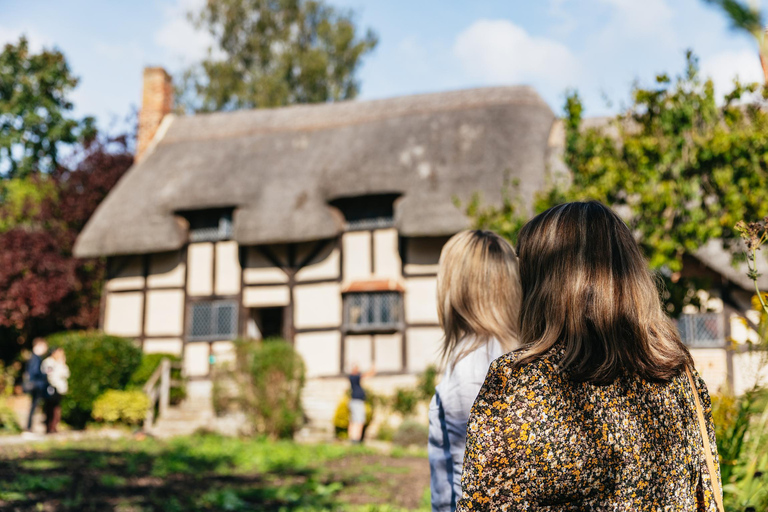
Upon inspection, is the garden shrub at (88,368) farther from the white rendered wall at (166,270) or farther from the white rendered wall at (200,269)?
the white rendered wall at (200,269)

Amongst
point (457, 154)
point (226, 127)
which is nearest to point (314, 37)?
point (226, 127)

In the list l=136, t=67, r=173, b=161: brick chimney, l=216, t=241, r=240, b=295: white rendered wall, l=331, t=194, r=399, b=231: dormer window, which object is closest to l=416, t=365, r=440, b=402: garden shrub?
l=331, t=194, r=399, b=231: dormer window

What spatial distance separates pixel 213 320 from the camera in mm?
15188

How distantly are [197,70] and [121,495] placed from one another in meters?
21.3

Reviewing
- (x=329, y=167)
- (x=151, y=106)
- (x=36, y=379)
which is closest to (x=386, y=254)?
(x=329, y=167)

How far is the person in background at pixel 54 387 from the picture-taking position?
12359mm

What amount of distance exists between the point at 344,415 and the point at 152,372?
13.9ft

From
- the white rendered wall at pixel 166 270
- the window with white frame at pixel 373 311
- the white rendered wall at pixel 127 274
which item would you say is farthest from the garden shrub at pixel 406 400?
the white rendered wall at pixel 127 274

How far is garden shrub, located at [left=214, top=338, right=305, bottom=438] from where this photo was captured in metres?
11.9

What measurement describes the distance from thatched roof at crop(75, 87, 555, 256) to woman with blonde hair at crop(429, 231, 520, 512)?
10.7 metres

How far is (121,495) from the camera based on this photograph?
6035 mm

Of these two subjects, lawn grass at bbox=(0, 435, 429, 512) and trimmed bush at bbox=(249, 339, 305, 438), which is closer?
lawn grass at bbox=(0, 435, 429, 512)

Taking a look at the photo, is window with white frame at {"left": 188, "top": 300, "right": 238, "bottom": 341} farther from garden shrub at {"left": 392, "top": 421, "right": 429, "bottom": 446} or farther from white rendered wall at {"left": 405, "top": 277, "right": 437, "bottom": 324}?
garden shrub at {"left": 392, "top": 421, "right": 429, "bottom": 446}

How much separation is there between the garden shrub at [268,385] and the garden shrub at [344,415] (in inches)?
52.0
